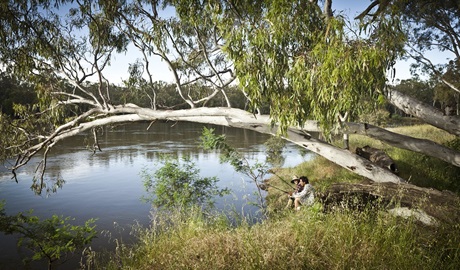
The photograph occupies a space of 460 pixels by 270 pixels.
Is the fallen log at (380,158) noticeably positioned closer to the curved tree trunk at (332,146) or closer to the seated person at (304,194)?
the curved tree trunk at (332,146)

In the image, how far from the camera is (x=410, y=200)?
4.08m

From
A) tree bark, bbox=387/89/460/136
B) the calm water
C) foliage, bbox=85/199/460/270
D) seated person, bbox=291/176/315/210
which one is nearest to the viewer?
foliage, bbox=85/199/460/270

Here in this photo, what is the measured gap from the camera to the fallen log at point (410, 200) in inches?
137

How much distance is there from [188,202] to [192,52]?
4.26 m

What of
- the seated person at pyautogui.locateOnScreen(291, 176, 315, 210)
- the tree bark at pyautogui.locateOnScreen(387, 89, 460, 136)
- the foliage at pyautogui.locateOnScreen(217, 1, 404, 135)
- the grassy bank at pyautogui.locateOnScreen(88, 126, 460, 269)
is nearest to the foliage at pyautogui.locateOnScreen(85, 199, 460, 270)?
the grassy bank at pyautogui.locateOnScreen(88, 126, 460, 269)

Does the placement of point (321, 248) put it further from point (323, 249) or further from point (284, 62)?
point (284, 62)

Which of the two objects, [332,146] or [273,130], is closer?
[332,146]

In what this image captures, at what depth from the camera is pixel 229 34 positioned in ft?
15.8

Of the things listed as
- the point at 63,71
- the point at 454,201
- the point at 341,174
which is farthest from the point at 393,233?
the point at 63,71

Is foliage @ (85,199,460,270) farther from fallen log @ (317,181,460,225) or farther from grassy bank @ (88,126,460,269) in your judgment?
fallen log @ (317,181,460,225)

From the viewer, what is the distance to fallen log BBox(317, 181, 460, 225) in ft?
11.4

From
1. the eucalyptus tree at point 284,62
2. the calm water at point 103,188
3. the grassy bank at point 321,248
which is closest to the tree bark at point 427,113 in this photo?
the eucalyptus tree at point 284,62

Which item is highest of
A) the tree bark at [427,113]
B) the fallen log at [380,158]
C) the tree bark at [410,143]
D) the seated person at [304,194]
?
the tree bark at [427,113]

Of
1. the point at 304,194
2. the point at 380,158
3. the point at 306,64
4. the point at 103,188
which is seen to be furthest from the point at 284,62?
the point at 103,188
